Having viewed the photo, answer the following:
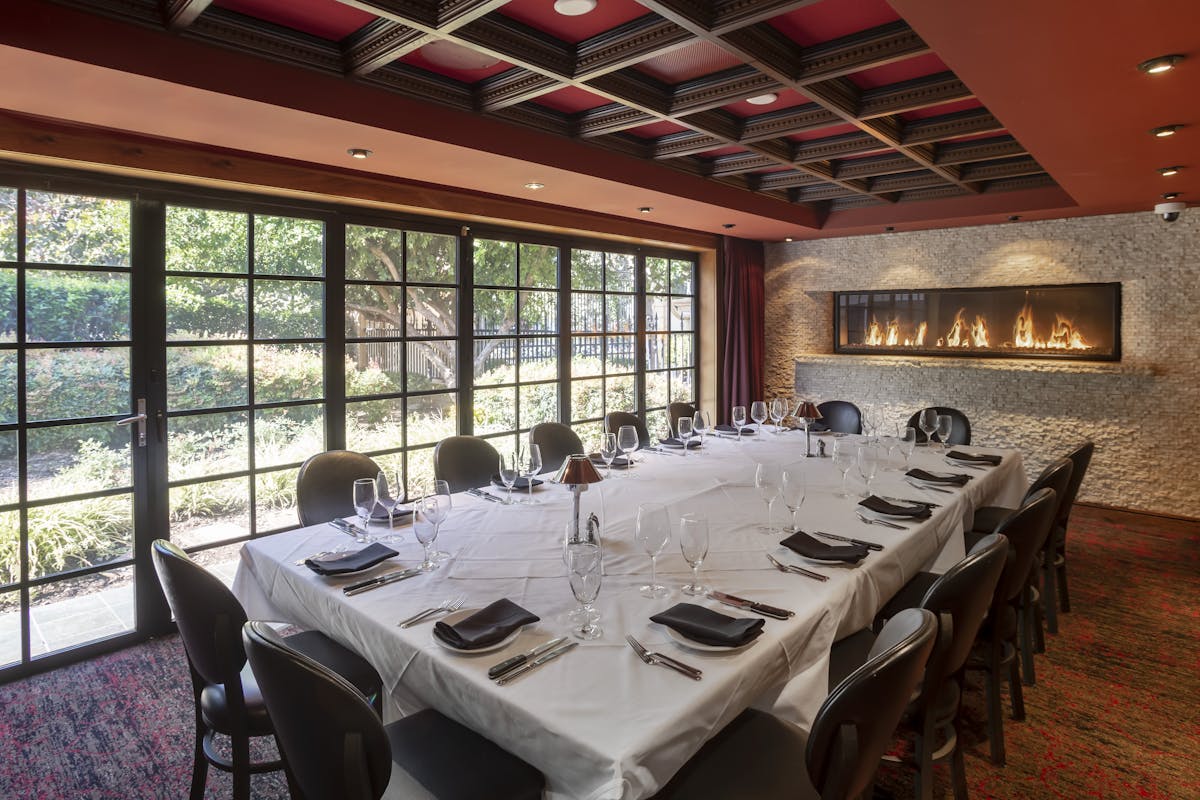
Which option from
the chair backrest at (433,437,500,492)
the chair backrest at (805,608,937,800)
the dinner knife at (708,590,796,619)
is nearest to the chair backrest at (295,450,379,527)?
the chair backrest at (433,437,500,492)

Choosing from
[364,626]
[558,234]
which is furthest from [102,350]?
[558,234]

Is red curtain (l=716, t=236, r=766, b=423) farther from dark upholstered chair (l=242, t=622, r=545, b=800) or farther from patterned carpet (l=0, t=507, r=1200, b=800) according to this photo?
dark upholstered chair (l=242, t=622, r=545, b=800)

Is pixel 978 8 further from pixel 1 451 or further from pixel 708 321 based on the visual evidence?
pixel 708 321

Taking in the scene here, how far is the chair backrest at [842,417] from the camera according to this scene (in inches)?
200

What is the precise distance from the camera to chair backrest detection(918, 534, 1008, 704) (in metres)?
1.70

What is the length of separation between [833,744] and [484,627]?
786 mm

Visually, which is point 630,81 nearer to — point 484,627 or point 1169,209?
point 484,627

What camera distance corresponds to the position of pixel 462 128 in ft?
10.7

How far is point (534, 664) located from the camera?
4.86 feet

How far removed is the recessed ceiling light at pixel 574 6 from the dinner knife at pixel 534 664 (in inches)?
80.2

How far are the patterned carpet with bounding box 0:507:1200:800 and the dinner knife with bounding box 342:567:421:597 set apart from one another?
873 millimetres

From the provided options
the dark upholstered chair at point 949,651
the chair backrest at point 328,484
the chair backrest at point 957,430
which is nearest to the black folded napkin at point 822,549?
the dark upholstered chair at point 949,651

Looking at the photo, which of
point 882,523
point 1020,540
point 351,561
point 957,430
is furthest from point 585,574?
point 957,430

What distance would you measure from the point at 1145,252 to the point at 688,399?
3896 millimetres
